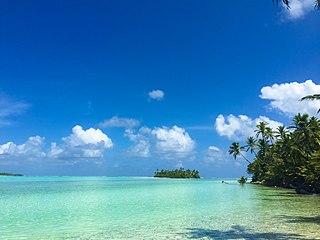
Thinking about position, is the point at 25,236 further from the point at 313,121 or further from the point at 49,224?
the point at 313,121

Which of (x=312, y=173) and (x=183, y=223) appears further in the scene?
(x=312, y=173)

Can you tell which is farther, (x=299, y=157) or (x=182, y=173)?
(x=182, y=173)

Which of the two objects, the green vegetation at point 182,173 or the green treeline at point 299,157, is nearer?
the green treeline at point 299,157

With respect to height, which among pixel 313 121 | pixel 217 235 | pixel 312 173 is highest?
pixel 313 121

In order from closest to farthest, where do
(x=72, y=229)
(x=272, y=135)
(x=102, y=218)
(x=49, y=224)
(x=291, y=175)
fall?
(x=72, y=229) < (x=49, y=224) < (x=102, y=218) < (x=291, y=175) < (x=272, y=135)

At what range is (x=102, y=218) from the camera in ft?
65.5

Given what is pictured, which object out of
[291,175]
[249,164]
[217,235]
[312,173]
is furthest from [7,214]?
[249,164]

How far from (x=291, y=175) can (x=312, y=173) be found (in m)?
10.3

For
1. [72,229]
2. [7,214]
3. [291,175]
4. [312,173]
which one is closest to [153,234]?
[72,229]

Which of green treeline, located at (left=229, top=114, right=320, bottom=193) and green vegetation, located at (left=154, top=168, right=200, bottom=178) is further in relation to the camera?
green vegetation, located at (left=154, top=168, right=200, bottom=178)

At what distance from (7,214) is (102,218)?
661 centimetres

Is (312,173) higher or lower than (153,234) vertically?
higher

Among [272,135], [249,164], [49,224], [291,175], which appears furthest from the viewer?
[249,164]

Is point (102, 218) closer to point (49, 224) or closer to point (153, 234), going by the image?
point (49, 224)
